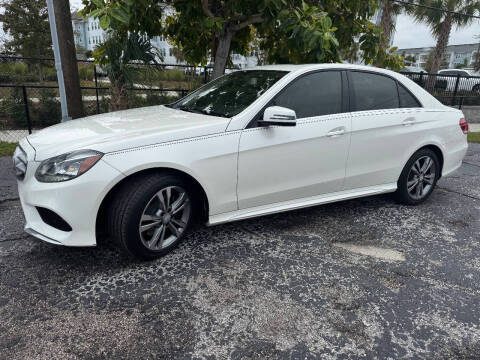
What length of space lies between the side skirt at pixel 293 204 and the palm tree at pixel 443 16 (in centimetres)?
1823

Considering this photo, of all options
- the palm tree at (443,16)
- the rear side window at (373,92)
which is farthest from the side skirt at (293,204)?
the palm tree at (443,16)

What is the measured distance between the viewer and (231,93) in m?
3.71

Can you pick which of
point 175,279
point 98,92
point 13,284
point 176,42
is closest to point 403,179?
point 175,279

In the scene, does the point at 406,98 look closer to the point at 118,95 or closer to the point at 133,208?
the point at 133,208

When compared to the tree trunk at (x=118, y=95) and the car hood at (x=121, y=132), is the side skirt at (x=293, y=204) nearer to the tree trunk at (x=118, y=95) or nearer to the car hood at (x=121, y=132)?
the car hood at (x=121, y=132)

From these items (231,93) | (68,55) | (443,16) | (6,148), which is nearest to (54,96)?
(6,148)

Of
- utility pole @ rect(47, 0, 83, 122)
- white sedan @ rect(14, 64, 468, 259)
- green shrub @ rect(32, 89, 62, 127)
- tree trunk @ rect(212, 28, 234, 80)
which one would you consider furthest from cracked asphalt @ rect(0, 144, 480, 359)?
green shrub @ rect(32, 89, 62, 127)

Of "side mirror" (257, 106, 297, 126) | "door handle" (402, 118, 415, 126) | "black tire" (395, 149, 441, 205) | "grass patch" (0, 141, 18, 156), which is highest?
"side mirror" (257, 106, 297, 126)

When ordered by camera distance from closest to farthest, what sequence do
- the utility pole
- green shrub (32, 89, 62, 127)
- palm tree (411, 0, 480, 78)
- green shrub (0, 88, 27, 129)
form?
the utility pole → green shrub (0, 88, 27, 129) → green shrub (32, 89, 62, 127) → palm tree (411, 0, 480, 78)

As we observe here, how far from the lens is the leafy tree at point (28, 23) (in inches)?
737

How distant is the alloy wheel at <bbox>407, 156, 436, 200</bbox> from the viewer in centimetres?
434

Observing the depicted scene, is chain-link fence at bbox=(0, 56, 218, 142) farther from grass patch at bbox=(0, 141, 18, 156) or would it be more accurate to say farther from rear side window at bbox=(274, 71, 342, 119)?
rear side window at bbox=(274, 71, 342, 119)

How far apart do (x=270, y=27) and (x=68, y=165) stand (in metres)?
3.72

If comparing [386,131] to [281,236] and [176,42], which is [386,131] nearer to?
[281,236]
